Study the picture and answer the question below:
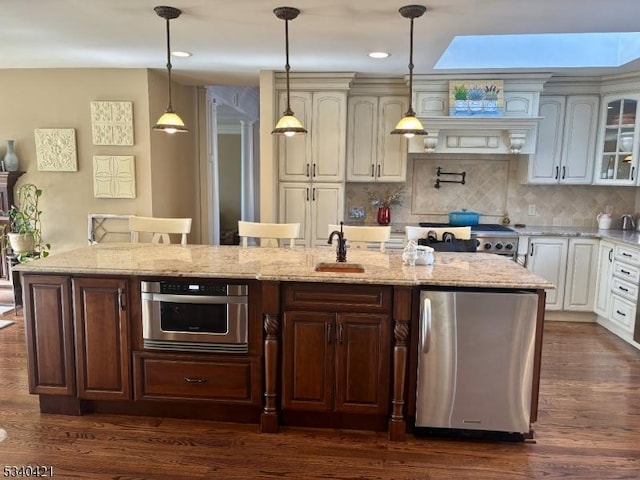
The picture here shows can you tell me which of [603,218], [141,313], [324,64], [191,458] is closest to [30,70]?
[324,64]

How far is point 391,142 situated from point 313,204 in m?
1.03

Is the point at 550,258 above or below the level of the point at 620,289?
above

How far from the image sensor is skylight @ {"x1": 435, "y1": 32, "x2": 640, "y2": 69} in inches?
170

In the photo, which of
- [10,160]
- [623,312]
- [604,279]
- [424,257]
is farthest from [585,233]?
[10,160]

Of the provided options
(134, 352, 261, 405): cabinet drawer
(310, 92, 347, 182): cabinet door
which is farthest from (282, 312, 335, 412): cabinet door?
(310, 92, 347, 182): cabinet door

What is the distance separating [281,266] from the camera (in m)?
2.77

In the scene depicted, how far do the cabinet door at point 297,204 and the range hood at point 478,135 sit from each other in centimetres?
117

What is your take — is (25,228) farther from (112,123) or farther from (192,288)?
(192,288)

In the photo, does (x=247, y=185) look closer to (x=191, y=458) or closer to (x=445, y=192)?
(x=445, y=192)

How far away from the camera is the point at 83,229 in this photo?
16.3 feet

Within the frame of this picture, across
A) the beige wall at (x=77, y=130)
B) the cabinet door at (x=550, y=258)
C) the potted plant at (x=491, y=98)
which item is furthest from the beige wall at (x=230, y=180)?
the cabinet door at (x=550, y=258)

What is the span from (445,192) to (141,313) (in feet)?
11.9

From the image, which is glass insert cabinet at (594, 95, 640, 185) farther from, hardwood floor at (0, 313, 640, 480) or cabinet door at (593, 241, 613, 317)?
hardwood floor at (0, 313, 640, 480)

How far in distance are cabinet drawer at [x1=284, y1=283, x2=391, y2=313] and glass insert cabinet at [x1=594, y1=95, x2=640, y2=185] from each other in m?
3.38
